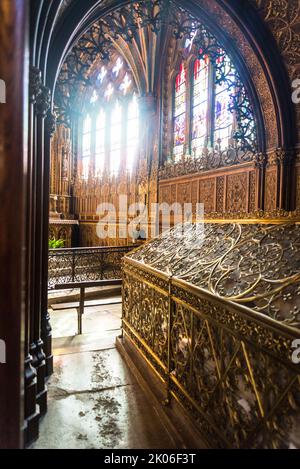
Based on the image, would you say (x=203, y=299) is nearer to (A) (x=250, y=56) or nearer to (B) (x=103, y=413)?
(B) (x=103, y=413)

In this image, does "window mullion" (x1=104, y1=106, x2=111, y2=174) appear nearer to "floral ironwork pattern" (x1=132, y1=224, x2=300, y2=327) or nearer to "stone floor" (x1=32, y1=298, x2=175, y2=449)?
"stone floor" (x1=32, y1=298, x2=175, y2=449)

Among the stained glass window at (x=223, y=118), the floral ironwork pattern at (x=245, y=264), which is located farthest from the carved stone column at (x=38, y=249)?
the stained glass window at (x=223, y=118)

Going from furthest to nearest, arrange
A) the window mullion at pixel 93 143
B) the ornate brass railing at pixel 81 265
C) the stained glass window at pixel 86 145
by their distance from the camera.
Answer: the stained glass window at pixel 86 145, the window mullion at pixel 93 143, the ornate brass railing at pixel 81 265

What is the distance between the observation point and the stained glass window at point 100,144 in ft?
41.6

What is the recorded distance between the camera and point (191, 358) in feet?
6.80

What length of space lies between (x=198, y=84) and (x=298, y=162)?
4.53 m

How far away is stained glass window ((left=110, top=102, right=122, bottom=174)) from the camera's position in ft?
38.8

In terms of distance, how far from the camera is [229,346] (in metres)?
1.71

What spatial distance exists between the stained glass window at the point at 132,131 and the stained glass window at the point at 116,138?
0.50 meters

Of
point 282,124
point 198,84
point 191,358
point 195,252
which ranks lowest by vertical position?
point 191,358

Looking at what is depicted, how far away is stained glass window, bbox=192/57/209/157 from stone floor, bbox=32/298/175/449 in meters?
6.07

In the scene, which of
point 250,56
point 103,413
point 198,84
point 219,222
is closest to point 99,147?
point 198,84

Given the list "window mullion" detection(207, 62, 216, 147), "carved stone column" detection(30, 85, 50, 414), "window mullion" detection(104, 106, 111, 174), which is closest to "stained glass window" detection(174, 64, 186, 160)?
"window mullion" detection(207, 62, 216, 147)

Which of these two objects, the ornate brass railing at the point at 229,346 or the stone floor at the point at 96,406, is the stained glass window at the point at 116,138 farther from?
the ornate brass railing at the point at 229,346
